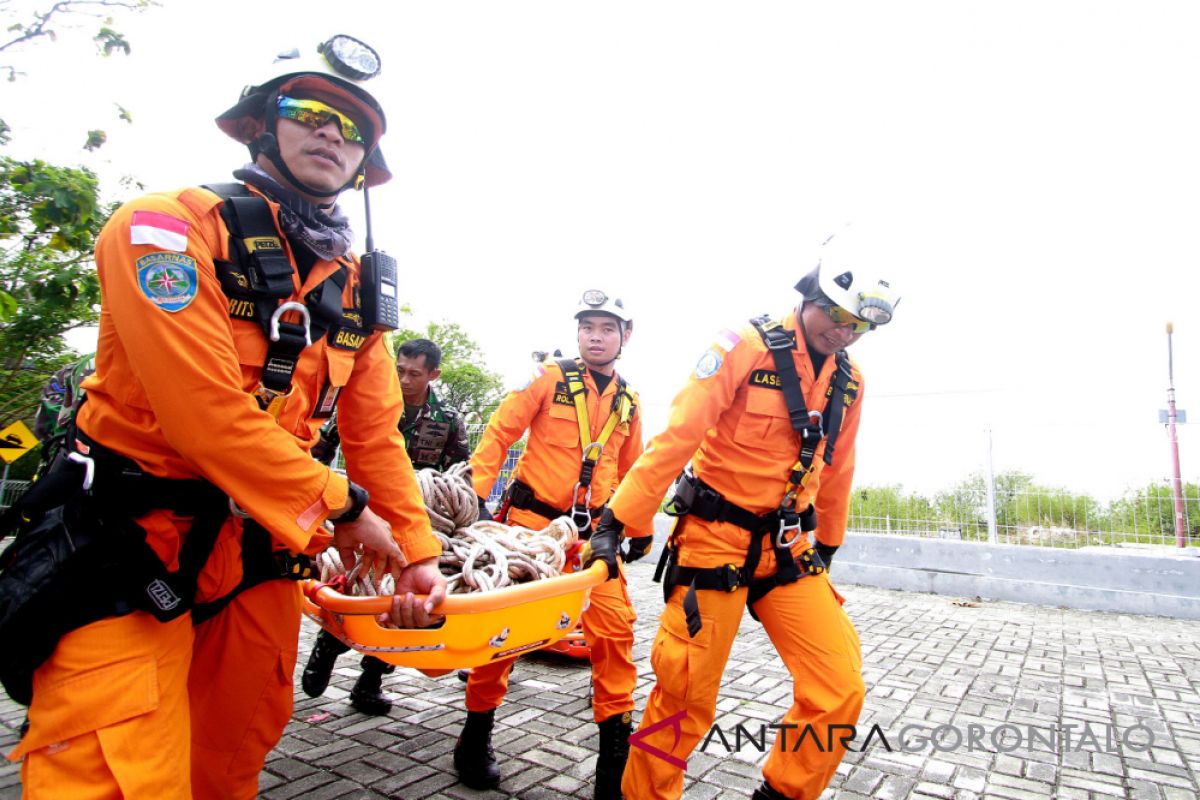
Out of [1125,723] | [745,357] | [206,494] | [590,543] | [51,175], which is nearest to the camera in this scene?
[206,494]

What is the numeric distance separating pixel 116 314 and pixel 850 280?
2629 mm

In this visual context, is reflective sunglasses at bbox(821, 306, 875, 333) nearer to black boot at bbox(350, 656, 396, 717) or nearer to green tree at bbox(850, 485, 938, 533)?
black boot at bbox(350, 656, 396, 717)

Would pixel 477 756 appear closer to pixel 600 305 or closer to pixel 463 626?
pixel 463 626

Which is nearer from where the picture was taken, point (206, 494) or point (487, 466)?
point (206, 494)

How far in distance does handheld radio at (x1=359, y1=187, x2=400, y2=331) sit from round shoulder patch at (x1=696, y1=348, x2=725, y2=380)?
144 centimetres

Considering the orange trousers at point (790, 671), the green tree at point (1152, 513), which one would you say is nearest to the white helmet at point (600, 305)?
the orange trousers at point (790, 671)

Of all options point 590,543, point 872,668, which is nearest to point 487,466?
point 590,543

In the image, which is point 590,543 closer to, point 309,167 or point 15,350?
point 309,167

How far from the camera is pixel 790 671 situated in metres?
2.87

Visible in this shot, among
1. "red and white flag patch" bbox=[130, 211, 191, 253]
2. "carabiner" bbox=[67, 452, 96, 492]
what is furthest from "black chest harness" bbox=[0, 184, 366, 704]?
"red and white flag patch" bbox=[130, 211, 191, 253]

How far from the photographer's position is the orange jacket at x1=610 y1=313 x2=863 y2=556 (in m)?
3.04

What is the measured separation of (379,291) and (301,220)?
0.29 m

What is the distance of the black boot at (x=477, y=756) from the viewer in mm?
3180

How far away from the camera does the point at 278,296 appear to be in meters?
1.83
